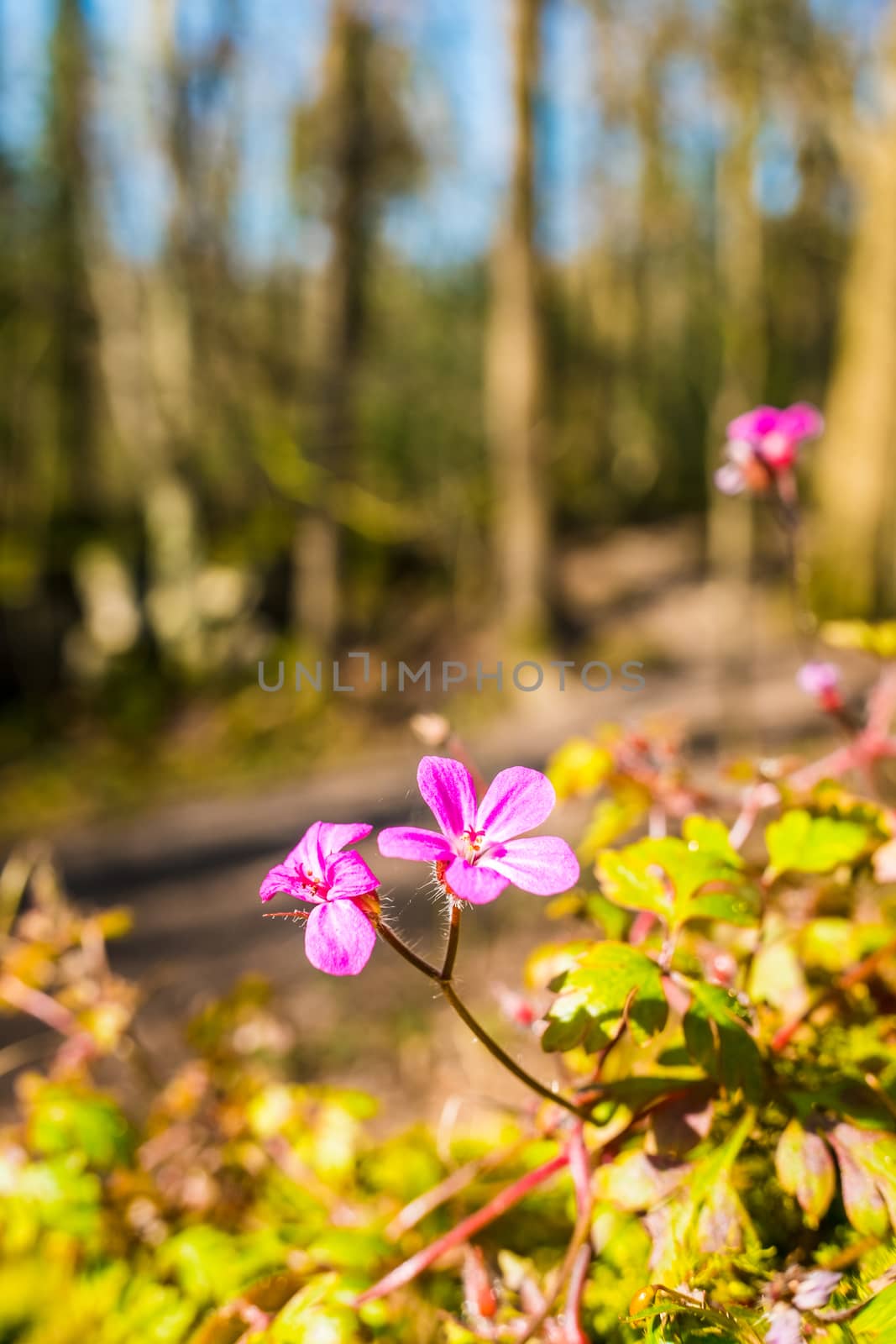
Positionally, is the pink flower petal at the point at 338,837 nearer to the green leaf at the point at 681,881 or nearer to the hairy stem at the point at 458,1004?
the hairy stem at the point at 458,1004

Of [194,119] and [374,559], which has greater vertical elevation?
[194,119]

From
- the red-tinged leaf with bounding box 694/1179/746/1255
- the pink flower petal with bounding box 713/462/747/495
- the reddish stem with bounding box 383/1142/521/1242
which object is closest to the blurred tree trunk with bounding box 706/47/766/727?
the pink flower petal with bounding box 713/462/747/495

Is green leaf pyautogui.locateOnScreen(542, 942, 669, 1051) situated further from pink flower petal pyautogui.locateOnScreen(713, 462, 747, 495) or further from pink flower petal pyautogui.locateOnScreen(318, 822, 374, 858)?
pink flower petal pyautogui.locateOnScreen(713, 462, 747, 495)

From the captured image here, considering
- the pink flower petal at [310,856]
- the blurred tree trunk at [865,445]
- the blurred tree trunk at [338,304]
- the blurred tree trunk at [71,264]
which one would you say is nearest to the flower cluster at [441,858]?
the pink flower petal at [310,856]

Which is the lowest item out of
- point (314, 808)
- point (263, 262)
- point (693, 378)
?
point (314, 808)

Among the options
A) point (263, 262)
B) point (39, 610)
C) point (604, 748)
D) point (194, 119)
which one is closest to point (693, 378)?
point (263, 262)

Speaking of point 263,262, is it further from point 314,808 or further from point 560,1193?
point 560,1193
